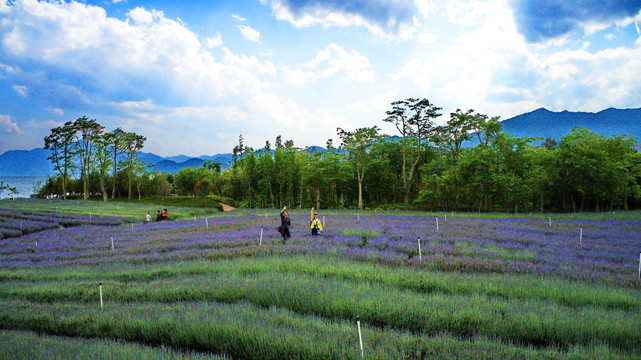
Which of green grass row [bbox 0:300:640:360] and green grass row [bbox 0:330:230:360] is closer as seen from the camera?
green grass row [bbox 0:330:230:360]

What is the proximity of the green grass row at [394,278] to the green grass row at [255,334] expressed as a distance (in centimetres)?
272

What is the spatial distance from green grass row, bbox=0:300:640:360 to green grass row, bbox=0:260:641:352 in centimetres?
44

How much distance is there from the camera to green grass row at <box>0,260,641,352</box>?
16.9 ft

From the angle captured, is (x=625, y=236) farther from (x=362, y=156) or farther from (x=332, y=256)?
(x=362, y=156)

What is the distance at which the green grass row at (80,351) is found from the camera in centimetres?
420

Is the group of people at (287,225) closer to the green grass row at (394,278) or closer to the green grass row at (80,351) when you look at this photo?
the green grass row at (394,278)

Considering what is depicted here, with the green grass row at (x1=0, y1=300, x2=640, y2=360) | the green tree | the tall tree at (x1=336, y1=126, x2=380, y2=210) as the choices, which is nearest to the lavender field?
the green grass row at (x1=0, y1=300, x2=640, y2=360)

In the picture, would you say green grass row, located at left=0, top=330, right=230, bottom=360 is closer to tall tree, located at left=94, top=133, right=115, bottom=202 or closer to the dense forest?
the dense forest

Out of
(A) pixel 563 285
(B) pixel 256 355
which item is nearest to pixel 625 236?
(A) pixel 563 285

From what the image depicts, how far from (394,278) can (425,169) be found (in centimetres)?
4573

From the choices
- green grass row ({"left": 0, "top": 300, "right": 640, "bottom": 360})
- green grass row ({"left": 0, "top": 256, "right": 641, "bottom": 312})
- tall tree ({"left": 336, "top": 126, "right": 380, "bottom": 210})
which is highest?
tall tree ({"left": 336, "top": 126, "right": 380, "bottom": 210})

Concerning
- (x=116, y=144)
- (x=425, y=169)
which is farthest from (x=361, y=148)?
(x=116, y=144)

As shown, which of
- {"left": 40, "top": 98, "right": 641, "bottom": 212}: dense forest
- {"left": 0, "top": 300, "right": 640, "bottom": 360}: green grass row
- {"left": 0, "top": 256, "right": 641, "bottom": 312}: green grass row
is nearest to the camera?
{"left": 0, "top": 300, "right": 640, "bottom": 360}: green grass row

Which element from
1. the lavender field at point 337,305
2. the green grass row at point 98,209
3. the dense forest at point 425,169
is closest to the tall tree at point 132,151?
the dense forest at point 425,169
